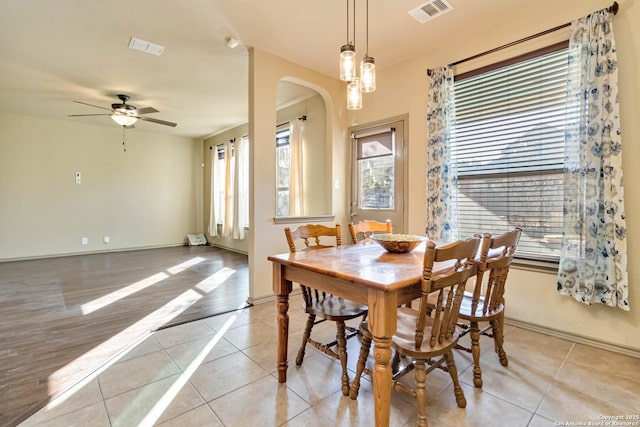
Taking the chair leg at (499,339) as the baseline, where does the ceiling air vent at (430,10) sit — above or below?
above

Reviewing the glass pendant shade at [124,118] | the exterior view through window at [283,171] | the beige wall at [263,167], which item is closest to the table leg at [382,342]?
the beige wall at [263,167]

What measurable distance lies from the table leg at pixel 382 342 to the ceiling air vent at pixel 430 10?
2463 mm

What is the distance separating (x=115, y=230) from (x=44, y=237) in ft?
3.72

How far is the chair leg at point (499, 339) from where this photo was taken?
190cm

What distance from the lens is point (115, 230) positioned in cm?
652

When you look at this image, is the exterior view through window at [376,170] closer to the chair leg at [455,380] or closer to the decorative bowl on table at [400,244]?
the decorative bowl on table at [400,244]

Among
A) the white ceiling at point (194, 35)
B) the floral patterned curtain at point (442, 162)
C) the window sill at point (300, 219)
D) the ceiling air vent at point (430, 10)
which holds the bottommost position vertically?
the window sill at point (300, 219)

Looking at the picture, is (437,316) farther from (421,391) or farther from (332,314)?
(332,314)

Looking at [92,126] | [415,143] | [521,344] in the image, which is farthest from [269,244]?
[92,126]

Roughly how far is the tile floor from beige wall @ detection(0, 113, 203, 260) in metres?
5.26

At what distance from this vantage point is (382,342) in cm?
124

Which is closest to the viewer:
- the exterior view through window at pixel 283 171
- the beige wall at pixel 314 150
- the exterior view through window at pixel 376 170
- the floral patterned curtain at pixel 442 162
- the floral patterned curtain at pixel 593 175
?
the floral patterned curtain at pixel 593 175

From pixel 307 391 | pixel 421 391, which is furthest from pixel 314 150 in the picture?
pixel 421 391

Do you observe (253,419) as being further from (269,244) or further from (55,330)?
(55,330)
